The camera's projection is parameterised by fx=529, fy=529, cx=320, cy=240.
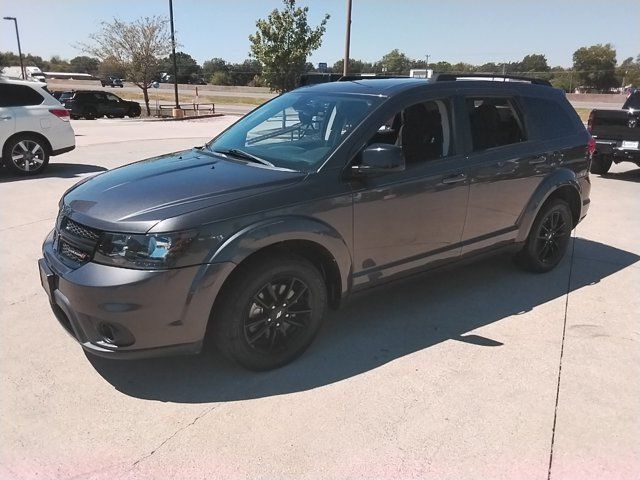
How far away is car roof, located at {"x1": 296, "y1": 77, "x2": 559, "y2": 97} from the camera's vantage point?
391 centimetres

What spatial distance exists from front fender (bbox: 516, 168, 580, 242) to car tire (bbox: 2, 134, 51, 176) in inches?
347

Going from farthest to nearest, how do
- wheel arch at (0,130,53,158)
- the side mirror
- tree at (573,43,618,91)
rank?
tree at (573,43,618,91) → wheel arch at (0,130,53,158) → the side mirror

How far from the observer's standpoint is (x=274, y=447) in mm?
2689

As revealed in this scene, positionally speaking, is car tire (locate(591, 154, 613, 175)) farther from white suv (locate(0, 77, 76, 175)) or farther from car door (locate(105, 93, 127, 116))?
car door (locate(105, 93, 127, 116))

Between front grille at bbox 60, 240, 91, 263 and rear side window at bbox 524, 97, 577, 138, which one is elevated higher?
rear side window at bbox 524, 97, 577, 138

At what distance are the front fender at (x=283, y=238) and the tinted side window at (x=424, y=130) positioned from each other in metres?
1.01

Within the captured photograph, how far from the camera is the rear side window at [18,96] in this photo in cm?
952

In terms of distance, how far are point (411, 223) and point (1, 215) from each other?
5.74 meters

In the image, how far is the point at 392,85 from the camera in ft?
13.1

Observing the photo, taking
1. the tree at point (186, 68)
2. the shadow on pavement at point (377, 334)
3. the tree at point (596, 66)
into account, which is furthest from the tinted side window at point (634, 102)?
the tree at point (186, 68)

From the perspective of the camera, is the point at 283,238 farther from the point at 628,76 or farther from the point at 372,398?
the point at 628,76

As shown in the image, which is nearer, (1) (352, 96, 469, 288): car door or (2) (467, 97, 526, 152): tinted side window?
(1) (352, 96, 469, 288): car door

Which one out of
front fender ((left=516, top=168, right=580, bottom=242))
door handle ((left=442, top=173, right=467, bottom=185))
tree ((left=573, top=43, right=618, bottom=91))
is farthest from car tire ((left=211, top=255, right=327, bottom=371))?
tree ((left=573, top=43, right=618, bottom=91))

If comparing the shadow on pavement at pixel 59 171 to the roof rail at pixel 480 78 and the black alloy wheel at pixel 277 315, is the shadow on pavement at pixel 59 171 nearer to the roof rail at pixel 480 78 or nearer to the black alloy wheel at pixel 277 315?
the roof rail at pixel 480 78
